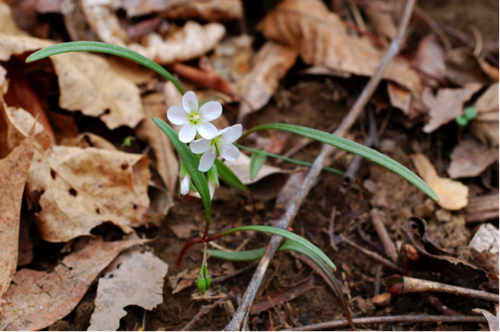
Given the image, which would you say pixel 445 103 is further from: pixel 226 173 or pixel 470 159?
pixel 226 173

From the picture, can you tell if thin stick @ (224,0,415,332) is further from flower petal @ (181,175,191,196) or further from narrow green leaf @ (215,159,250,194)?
flower petal @ (181,175,191,196)

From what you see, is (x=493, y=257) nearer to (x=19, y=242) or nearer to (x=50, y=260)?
(x=50, y=260)

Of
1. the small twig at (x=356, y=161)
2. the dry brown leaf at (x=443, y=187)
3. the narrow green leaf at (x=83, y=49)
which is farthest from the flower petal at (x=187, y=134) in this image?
the dry brown leaf at (x=443, y=187)

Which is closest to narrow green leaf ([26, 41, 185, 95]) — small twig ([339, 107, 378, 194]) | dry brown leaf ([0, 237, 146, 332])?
dry brown leaf ([0, 237, 146, 332])

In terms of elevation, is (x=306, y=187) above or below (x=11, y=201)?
below

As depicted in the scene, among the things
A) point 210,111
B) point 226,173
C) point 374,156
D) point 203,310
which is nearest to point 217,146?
point 210,111

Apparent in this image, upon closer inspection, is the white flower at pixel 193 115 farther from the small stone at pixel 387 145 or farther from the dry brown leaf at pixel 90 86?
the small stone at pixel 387 145

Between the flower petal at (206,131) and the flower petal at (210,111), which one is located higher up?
the flower petal at (210,111)
